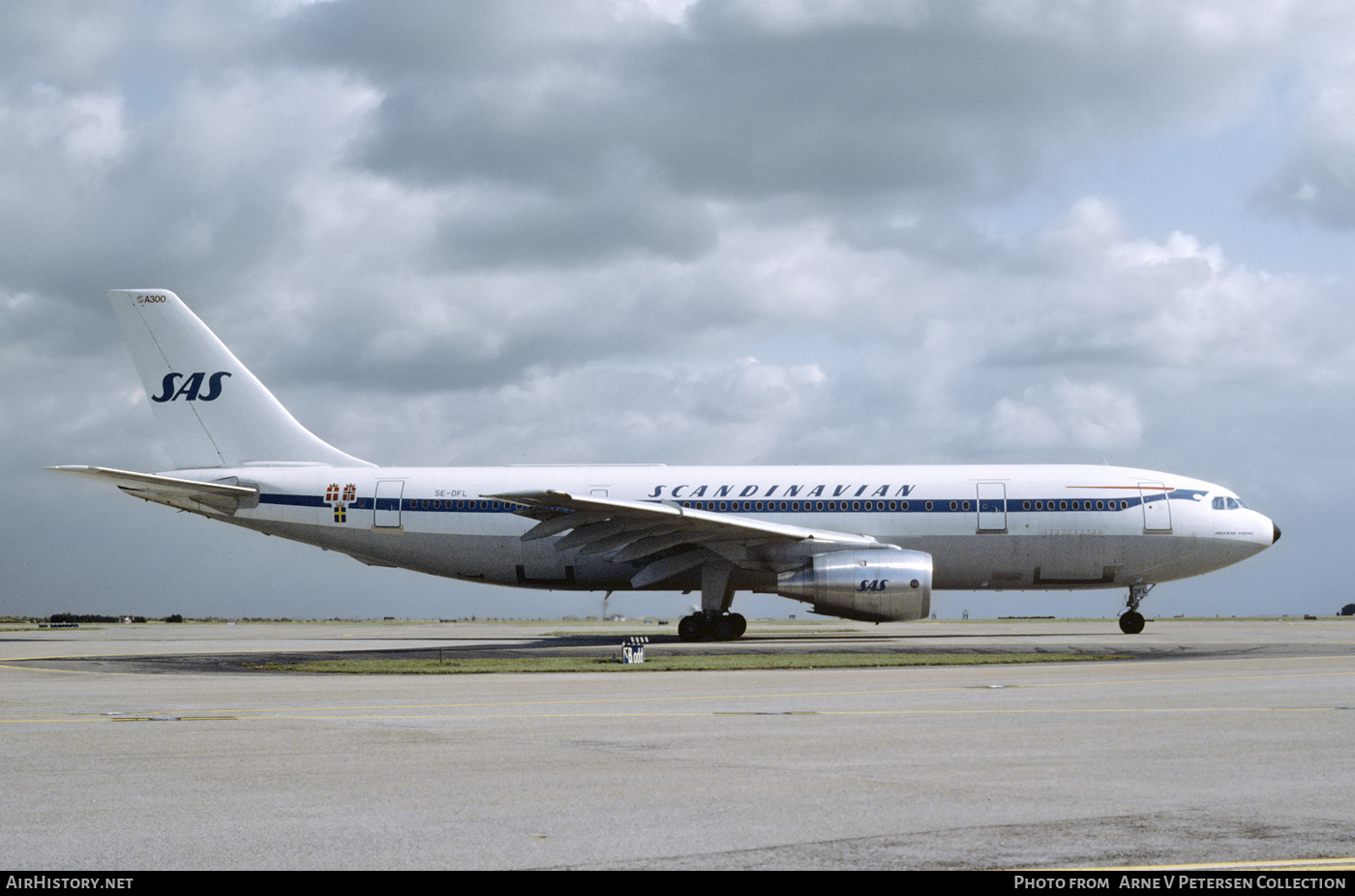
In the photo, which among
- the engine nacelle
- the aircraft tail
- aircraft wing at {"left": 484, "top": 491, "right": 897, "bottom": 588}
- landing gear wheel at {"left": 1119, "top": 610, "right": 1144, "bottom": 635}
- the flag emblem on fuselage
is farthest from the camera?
the aircraft tail

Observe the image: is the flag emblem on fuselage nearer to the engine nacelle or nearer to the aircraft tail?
the aircraft tail

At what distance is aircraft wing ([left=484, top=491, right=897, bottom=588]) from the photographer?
28438 millimetres

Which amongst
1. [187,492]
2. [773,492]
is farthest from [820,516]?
[187,492]

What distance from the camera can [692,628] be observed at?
103 feet

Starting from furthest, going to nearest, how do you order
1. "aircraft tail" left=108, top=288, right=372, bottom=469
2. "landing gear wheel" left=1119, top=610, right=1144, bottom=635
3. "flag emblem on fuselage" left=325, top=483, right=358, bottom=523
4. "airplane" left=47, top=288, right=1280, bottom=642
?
"aircraft tail" left=108, top=288, right=372, bottom=469
"landing gear wheel" left=1119, top=610, right=1144, bottom=635
"flag emblem on fuselage" left=325, top=483, right=358, bottom=523
"airplane" left=47, top=288, right=1280, bottom=642

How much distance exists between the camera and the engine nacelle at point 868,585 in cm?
2855

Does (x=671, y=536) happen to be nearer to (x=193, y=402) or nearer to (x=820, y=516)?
(x=820, y=516)

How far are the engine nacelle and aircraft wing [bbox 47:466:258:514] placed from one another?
15196mm

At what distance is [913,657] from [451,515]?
14471 millimetres

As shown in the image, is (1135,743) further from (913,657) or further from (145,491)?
(145,491)

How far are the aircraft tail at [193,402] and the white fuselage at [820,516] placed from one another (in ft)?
3.14

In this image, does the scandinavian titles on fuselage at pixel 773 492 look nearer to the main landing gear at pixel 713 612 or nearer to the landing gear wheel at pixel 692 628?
the main landing gear at pixel 713 612

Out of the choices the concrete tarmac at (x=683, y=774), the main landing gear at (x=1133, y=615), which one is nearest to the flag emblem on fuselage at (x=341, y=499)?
the concrete tarmac at (x=683, y=774)

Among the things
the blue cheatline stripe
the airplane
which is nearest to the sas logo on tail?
the airplane
